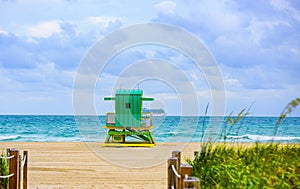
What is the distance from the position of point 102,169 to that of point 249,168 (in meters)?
8.36

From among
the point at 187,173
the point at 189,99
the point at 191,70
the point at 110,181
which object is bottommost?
the point at 110,181

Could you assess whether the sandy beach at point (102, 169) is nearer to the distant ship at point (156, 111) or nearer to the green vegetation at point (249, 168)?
the distant ship at point (156, 111)

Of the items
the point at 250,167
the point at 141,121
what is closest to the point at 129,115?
the point at 141,121

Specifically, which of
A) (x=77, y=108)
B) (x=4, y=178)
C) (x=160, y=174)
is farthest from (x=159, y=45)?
(x=4, y=178)

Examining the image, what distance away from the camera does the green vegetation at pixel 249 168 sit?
15.6ft

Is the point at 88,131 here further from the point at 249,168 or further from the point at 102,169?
the point at 249,168

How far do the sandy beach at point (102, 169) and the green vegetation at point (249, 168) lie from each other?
300 centimetres

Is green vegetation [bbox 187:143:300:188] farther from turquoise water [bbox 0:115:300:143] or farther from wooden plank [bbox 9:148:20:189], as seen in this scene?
turquoise water [bbox 0:115:300:143]

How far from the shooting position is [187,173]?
487cm

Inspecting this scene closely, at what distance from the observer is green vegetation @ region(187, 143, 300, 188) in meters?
4.75

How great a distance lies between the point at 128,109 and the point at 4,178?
1125 cm

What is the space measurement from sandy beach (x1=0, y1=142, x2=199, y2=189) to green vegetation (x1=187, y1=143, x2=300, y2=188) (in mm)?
2998

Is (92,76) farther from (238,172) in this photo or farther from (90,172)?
(238,172)

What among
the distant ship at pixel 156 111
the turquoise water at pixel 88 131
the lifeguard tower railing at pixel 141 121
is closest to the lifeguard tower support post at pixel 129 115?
the lifeguard tower railing at pixel 141 121
